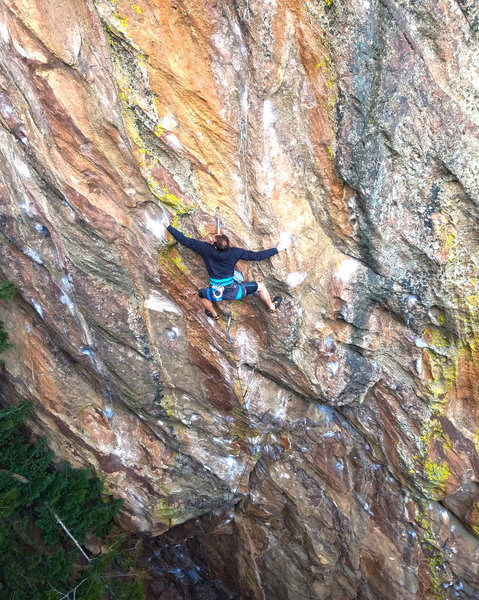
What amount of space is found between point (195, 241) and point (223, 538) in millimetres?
7814

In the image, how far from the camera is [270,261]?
6090mm

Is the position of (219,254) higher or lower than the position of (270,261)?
higher

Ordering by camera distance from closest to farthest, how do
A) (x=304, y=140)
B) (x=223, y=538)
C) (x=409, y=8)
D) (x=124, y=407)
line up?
(x=409, y=8)
(x=304, y=140)
(x=124, y=407)
(x=223, y=538)

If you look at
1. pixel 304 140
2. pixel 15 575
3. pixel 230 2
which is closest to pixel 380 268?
pixel 304 140

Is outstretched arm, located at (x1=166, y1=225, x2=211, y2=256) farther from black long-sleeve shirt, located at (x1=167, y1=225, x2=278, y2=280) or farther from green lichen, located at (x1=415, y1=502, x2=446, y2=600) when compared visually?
green lichen, located at (x1=415, y1=502, x2=446, y2=600)

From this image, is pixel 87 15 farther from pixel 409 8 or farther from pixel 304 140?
pixel 409 8

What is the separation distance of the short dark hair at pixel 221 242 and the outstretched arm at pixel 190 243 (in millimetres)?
194

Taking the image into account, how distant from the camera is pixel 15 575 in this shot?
7918 mm

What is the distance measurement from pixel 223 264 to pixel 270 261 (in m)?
0.64

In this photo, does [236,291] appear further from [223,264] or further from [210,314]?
[210,314]

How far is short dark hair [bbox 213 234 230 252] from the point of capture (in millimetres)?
5574

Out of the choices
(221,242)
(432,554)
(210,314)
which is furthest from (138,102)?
(432,554)

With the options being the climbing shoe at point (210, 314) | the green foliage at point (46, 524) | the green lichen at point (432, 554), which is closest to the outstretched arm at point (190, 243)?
the climbing shoe at point (210, 314)

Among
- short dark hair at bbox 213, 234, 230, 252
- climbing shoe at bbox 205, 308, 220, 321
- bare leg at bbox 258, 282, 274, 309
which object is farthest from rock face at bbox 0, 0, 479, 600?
short dark hair at bbox 213, 234, 230, 252
